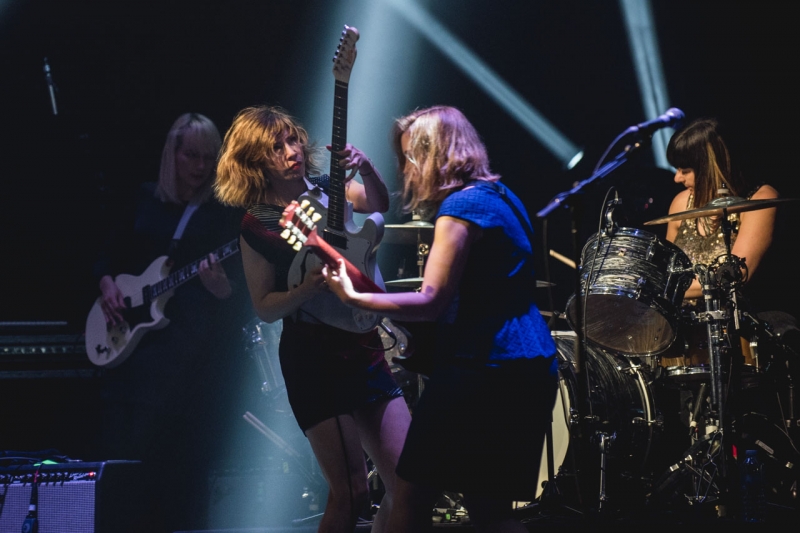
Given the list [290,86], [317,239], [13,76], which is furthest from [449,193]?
[13,76]

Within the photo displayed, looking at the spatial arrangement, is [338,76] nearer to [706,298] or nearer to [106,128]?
[706,298]

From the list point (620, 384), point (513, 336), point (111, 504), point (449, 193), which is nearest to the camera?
point (513, 336)

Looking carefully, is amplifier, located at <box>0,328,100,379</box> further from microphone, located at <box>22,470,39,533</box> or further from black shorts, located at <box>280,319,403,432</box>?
black shorts, located at <box>280,319,403,432</box>

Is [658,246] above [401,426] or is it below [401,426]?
above

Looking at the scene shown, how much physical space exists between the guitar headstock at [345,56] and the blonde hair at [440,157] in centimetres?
72

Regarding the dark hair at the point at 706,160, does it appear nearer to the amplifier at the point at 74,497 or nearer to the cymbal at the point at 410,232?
the cymbal at the point at 410,232

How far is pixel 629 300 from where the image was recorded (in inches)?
177

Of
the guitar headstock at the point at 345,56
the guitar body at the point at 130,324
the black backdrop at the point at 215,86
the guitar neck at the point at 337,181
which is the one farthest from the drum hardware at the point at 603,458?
the guitar body at the point at 130,324

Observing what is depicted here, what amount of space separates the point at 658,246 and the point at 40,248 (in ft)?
14.5

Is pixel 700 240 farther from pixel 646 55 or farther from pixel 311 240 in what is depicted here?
pixel 311 240

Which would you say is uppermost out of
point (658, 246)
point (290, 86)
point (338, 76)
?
point (290, 86)

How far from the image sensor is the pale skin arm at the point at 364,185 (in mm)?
3193

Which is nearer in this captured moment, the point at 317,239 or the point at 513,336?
the point at 513,336

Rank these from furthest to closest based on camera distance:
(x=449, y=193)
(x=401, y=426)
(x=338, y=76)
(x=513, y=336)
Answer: (x=338, y=76) → (x=401, y=426) → (x=449, y=193) → (x=513, y=336)
